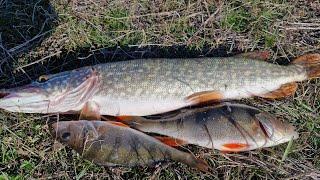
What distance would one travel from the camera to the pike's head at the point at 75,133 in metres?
3.42

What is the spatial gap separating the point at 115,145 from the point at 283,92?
121cm

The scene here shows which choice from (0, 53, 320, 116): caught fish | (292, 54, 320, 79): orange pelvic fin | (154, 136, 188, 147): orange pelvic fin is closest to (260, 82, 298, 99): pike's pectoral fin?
(0, 53, 320, 116): caught fish

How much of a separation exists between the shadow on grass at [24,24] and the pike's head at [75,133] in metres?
0.75

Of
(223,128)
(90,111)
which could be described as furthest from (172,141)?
(90,111)

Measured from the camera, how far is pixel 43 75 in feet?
12.2

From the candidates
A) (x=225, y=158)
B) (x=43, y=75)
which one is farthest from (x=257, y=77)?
(x=43, y=75)

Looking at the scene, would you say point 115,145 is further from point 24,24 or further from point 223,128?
point 24,24

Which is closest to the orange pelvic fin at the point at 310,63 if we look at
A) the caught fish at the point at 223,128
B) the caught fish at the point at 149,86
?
the caught fish at the point at 149,86

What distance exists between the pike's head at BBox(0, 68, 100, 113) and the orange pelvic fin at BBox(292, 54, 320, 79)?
54.9 inches

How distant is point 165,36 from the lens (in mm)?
4070

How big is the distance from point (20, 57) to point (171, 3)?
1150 millimetres

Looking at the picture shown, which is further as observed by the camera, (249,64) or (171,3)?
(171,3)

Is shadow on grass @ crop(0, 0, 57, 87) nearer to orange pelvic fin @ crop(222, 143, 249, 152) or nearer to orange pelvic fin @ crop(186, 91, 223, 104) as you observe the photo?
orange pelvic fin @ crop(186, 91, 223, 104)

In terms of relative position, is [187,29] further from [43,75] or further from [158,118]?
[43,75]
